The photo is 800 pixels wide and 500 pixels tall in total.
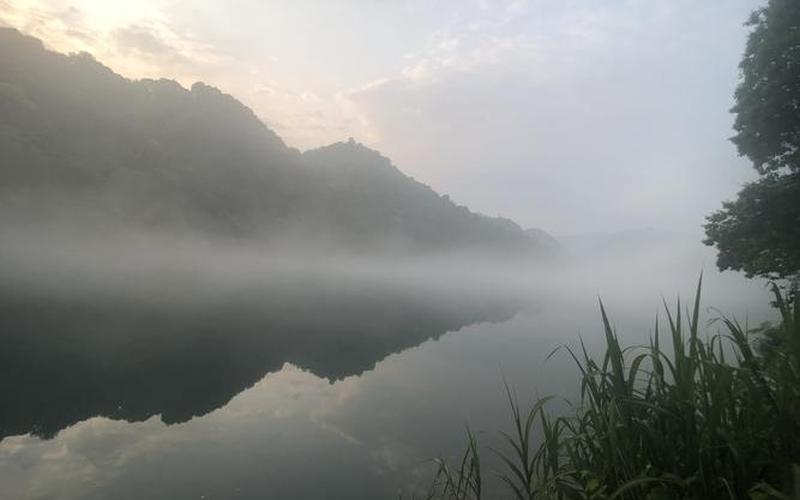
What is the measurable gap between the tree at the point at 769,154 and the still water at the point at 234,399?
10.4 m

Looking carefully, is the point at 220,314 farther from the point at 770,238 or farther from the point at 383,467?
the point at 770,238

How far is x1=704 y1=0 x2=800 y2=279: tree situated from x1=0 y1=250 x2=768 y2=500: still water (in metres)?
10.4

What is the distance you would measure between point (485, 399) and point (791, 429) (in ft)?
59.9

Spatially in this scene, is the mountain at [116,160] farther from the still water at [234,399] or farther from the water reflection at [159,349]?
the still water at [234,399]

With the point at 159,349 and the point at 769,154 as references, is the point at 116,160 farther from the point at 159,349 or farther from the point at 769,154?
the point at 769,154

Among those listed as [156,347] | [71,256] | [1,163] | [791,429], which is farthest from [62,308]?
[1,163]

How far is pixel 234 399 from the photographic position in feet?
61.4

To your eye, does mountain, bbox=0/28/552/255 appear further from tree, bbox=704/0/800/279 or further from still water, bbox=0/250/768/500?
tree, bbox=704/0/800/279

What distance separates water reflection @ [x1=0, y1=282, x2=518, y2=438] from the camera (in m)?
16.9

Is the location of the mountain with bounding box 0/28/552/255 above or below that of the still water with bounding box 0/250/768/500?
above

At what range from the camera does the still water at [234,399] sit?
12.0 m

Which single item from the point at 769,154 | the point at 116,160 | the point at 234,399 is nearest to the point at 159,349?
the point at 234,399

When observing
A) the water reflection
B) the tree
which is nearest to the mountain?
the water reflection

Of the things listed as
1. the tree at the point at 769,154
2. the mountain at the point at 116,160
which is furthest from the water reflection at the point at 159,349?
the mountain at the point at 116,160
